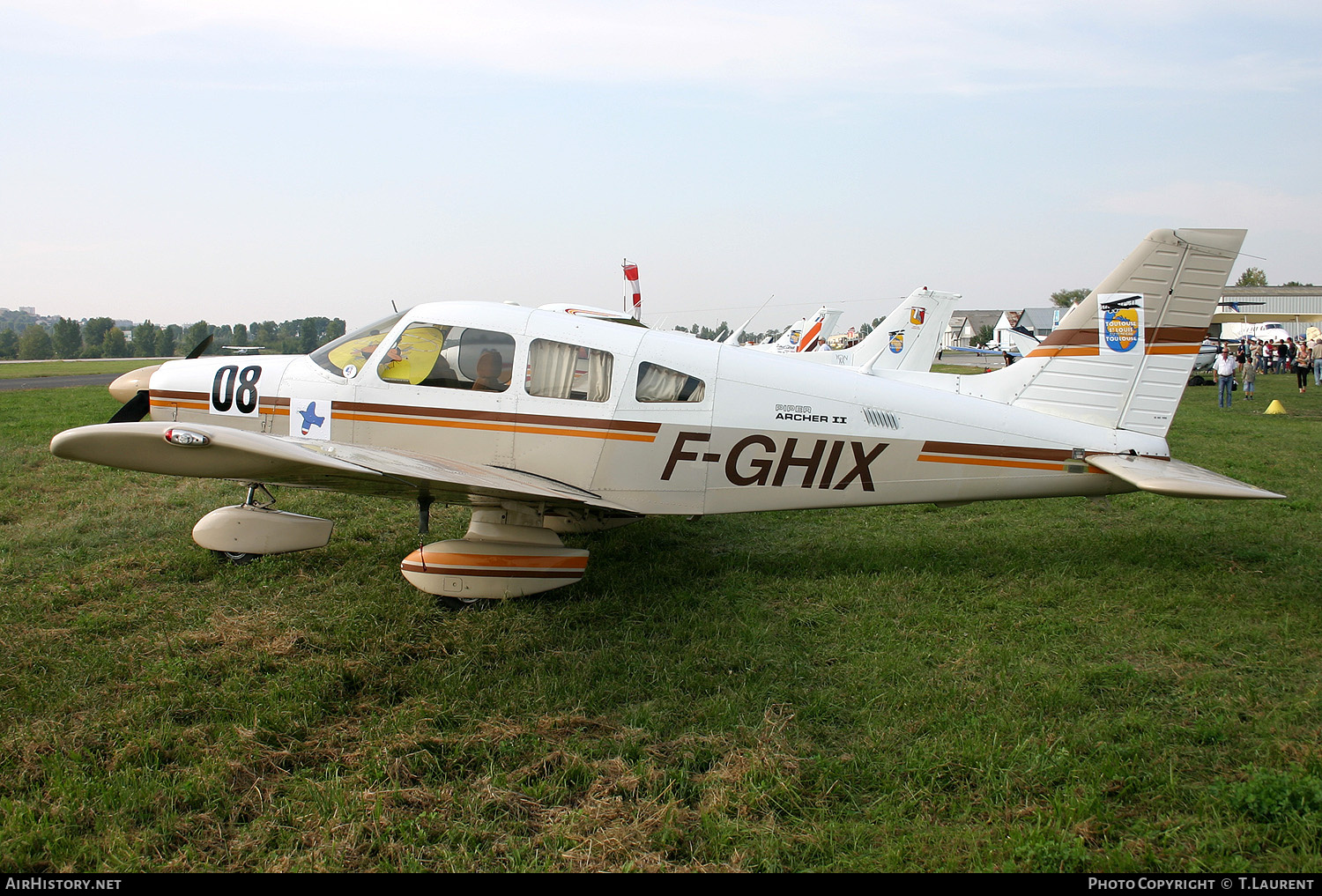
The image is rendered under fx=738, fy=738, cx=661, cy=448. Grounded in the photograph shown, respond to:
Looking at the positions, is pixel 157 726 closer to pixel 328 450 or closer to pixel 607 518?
pixel 328 450

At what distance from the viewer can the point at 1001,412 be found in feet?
18.7

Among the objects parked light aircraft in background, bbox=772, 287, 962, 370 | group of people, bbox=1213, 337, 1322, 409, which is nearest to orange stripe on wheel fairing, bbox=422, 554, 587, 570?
parked light aircraft in background, bbox=772, 287, 962, 370

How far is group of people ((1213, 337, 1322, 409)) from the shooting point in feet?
65.0

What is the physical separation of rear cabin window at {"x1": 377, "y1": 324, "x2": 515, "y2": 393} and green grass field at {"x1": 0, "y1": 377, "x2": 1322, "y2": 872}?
1596 millimetres

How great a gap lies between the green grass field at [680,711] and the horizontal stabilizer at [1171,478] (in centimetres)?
81

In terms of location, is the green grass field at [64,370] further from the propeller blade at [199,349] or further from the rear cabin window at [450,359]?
the rear cabin window at [450,359]

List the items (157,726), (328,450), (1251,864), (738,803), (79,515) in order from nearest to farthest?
(1251,864), (738,803), (157,726), (328,450), (79,515)

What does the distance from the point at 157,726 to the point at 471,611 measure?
1891mm

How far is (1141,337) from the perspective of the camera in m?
5.70

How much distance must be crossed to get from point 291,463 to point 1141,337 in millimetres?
6020

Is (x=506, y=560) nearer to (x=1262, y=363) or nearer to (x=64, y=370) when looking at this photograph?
(x=1262, y=363)

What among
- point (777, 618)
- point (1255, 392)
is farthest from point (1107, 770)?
point (1255, 392)

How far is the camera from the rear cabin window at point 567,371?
546 centimetres

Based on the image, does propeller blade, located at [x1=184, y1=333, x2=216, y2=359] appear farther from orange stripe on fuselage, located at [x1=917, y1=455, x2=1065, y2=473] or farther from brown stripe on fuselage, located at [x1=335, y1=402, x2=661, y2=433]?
orange stripe on fuselage, located at [x1=917, y1=455, x2=1065, y2=473]
